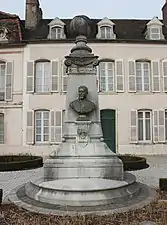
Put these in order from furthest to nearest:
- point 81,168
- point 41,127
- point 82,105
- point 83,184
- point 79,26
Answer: point 41,127
point 79,26
point 82,105
point 81,168
point 83,184

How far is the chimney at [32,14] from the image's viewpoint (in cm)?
1845

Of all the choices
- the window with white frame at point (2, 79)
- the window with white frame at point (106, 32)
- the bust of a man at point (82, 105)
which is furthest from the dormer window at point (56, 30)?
the bust of a man at point (82, 105)

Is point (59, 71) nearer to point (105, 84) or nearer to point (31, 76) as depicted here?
point (31, 76)

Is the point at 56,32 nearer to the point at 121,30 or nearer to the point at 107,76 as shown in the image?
the point at 107,76

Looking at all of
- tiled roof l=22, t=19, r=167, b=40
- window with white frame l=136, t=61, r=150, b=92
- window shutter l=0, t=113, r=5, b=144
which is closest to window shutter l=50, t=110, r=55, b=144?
window shutter l=0, t=113, r=5, b=144

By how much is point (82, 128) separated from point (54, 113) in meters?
10.7

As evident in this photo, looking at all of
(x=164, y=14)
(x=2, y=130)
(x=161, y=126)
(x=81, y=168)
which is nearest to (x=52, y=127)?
(x=2, y=130)

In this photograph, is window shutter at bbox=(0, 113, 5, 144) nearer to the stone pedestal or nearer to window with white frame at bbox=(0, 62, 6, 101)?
window with white frame at bbox=(0, 62, 6, 101)

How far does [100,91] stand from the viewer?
16500 millimetres

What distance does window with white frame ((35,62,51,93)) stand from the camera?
16.6 m

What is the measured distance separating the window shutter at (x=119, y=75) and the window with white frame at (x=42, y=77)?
170 inches

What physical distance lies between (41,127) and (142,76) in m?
7.25

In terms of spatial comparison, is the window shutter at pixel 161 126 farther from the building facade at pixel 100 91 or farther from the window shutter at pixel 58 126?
the window shutter at pixel 58 126

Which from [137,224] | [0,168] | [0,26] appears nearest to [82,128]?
[137,224]
